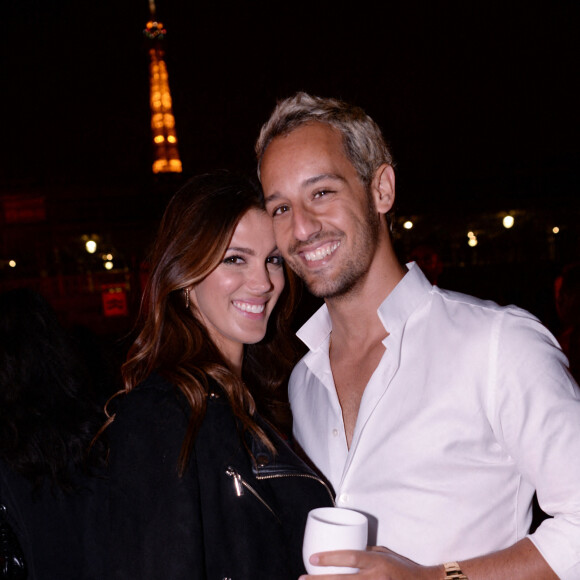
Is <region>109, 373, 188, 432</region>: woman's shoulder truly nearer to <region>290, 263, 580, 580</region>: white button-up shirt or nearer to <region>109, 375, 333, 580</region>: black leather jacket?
<region>109, 375, 333, 580</region>: black leather jacket

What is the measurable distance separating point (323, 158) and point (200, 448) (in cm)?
121

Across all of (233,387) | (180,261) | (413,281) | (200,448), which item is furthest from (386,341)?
(180,261)

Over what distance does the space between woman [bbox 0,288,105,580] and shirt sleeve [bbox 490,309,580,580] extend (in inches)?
78.5

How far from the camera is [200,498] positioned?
1.71m

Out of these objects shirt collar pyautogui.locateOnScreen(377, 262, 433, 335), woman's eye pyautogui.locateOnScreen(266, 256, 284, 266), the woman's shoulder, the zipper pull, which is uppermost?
woman's eye pyautogui.locateOnScreen(266, 256, 284, 266)

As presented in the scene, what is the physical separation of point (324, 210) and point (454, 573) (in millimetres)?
1345

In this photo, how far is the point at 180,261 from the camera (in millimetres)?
2285

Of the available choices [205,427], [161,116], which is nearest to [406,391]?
[205,427]

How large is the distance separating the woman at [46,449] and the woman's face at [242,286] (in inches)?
35.2

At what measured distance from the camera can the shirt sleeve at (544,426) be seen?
154 centimetres

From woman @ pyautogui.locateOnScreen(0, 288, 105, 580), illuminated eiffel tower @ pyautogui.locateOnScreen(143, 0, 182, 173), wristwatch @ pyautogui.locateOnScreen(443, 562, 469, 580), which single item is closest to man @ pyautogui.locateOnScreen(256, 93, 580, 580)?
wristwatch @ pyautogui.locateOnScreen(443, 562, 469, 580)

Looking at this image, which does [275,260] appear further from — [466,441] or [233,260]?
[466,441]

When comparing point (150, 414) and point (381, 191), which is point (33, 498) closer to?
point (150, 414)

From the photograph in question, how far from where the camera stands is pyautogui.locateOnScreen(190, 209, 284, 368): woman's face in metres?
2.36
